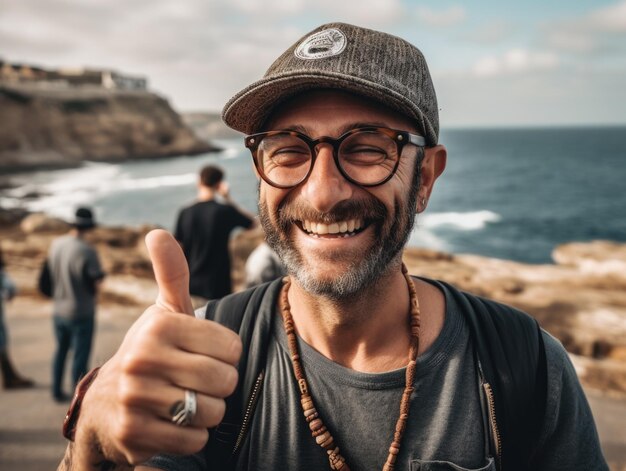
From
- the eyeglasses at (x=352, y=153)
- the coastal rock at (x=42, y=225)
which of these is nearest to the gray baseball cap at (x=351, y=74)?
the eyeglasses at (x=352, y=153)

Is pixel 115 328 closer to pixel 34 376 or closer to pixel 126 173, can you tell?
pixel 34 376

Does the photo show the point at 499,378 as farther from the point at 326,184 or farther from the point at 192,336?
the point at 192,336

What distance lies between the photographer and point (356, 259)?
1.63 meters

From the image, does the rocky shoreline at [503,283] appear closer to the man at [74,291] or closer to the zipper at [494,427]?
the man at [74,291]

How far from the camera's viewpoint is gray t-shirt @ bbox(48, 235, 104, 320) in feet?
16.1

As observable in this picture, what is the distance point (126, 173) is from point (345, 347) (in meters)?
60.6

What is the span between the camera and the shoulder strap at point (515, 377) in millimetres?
1550

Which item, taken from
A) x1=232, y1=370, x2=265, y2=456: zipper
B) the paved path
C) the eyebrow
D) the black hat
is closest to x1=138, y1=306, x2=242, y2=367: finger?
x1=232, y1=370, x2=265, y2=456: zipper

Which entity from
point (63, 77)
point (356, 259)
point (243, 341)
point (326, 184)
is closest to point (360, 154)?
point (326, 184)

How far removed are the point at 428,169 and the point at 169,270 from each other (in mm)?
1216

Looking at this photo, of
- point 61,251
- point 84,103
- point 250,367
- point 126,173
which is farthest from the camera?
point 84,103

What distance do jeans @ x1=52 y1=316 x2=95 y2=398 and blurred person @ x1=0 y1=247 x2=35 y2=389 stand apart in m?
0.61

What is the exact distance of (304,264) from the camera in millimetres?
1665

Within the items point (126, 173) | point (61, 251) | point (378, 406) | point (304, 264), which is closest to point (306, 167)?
point (304, 264)
